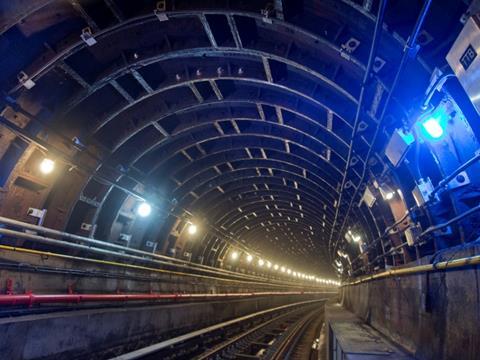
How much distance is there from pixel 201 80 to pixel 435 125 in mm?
5020

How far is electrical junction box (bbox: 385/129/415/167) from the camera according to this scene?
4773 mm

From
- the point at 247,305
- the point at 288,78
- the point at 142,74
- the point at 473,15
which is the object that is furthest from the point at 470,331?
the point at 247,305

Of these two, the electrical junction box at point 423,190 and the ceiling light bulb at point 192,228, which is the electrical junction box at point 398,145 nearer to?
the electrical junction box at point 423,190

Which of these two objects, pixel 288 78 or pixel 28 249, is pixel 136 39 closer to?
pixel 288 78

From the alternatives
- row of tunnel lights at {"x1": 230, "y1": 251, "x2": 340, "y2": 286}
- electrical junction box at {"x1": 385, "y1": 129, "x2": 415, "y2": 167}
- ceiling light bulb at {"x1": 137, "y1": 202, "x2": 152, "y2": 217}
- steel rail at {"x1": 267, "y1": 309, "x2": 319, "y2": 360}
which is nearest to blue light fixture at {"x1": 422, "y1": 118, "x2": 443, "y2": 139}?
electrical junction box at {"x1": 385, "y1": 129, "x2": 415, "y2": 167}

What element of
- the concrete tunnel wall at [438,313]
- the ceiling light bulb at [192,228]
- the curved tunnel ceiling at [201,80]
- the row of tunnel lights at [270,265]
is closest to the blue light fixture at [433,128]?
the curved tunnel ceiling at [201,80]

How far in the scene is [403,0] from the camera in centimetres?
441

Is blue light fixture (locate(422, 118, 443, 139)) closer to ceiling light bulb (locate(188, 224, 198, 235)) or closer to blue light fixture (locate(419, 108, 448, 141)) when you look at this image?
blue light fixture (locate(419, 108, 448, 141))

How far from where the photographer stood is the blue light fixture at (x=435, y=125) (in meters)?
4.04

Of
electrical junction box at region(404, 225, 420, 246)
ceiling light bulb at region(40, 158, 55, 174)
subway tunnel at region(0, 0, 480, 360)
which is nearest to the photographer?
subway tunnel at region(0, 0, 480, 360)

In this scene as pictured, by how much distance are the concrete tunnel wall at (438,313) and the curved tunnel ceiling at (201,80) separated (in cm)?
254

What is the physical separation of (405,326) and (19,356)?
8.22m

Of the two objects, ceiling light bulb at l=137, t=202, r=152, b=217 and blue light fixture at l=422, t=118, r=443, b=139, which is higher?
blue light fixture at l=422, t=118, r=443, b=139

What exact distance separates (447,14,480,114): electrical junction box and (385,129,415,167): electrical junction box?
1586mm
